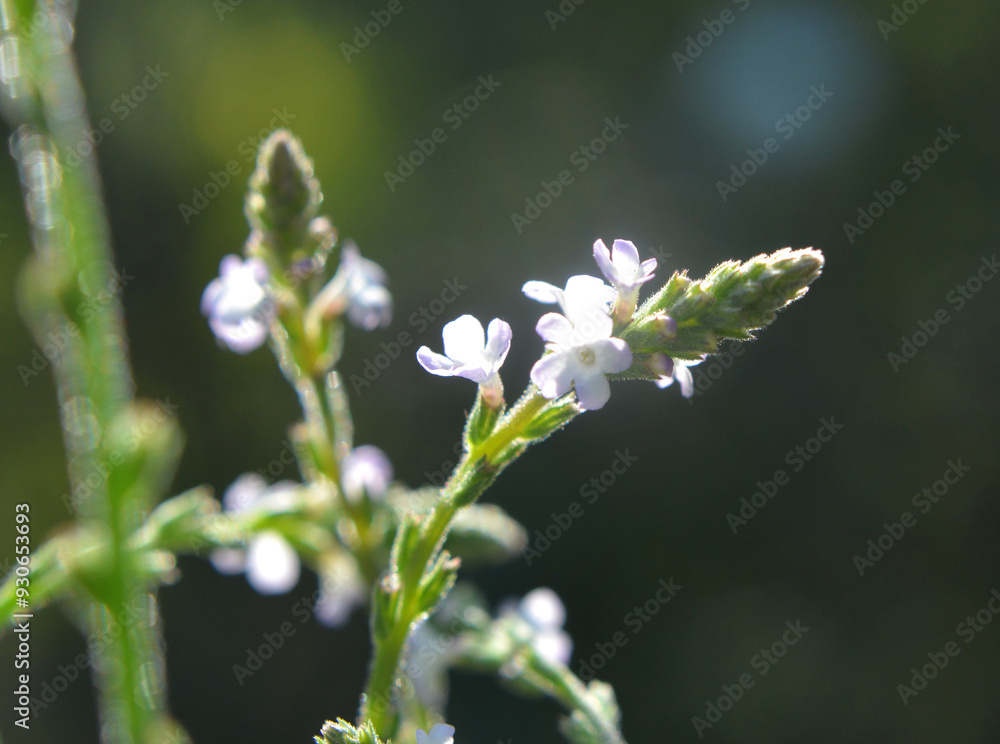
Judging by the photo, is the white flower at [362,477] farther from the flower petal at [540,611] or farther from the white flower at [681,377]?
the white flower at [681,377]

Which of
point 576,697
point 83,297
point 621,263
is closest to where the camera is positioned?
point 83,297

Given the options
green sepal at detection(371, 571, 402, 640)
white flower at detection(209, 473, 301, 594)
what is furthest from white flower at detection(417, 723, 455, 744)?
white flower at detection(209, 473, 301, 594)

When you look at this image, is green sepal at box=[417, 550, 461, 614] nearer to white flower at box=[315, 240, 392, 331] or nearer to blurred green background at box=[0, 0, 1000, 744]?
white flower at box=[315, 240, 392, 331]

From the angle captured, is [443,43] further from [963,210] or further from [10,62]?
[10,62]

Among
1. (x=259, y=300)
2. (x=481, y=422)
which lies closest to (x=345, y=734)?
(x=481, y=422)

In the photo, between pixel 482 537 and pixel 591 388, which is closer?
pixel 591 388

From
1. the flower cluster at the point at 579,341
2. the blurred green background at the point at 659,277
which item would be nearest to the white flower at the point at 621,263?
the flower cluster at the point at 579,341

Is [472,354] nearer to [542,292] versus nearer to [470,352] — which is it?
[470,352]
